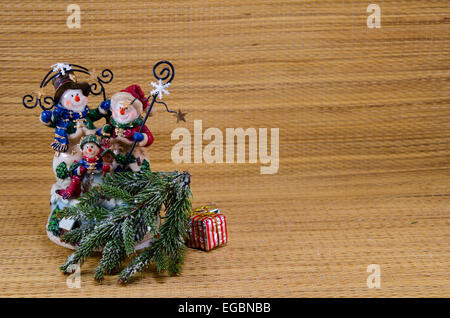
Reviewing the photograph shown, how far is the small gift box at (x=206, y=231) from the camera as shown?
1.92 m

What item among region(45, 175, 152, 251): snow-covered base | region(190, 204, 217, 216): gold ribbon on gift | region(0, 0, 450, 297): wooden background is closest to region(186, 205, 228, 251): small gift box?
region(190, 204, 217, 216): gold ribbon on gift

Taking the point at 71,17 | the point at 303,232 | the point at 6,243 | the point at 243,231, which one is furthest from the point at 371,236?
the point at 71,17

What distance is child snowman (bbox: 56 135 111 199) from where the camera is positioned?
1880 millimetres

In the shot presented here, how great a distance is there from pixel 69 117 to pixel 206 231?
48 centimetres

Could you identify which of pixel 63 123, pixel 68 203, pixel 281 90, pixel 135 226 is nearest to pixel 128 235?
pixel 135 226

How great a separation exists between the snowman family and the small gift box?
0.70ft

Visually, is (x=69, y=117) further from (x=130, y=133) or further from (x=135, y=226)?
(x=135, y=226)

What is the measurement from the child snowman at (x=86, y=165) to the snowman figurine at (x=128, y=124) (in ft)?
0.13

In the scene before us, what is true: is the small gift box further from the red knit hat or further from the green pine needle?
the red knit hat

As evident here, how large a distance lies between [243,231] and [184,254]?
0.78 ft

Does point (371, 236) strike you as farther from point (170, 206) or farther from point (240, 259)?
point (170, 206)

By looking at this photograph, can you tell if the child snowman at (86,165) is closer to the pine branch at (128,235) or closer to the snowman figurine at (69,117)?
the snowman figurine at (69,117)

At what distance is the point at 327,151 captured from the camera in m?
2.51

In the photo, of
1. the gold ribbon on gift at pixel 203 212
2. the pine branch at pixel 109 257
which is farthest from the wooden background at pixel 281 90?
the pine branch at pixel 109 257
